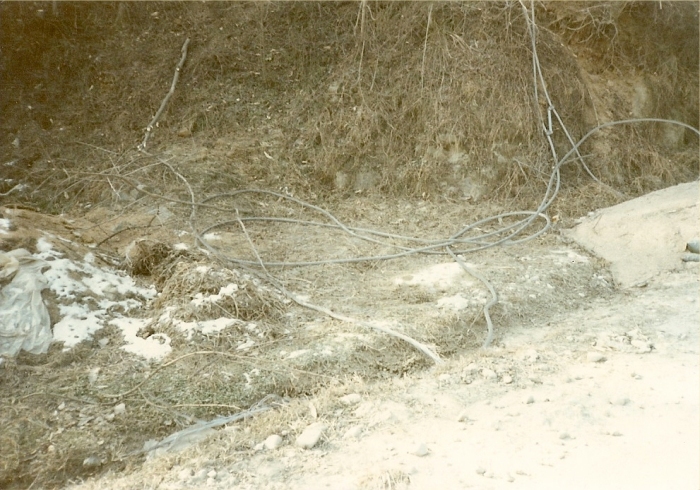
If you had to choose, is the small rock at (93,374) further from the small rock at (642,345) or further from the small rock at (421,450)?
the small rock at (642,345)

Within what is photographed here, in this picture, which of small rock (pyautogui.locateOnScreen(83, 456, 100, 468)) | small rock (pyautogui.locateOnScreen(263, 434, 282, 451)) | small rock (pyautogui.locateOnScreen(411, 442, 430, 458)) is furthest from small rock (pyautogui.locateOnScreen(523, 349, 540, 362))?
small rock (pyautogui.locateOnScreen(83, 456, 100, 468))

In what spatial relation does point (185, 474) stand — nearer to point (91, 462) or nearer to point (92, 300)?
point (91, 462)

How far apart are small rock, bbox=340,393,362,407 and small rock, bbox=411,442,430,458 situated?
0.63m

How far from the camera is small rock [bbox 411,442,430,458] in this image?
2885mm

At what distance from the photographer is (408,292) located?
5.10 meters

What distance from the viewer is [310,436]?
3.16 meters

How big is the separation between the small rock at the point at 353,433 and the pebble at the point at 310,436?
13cm

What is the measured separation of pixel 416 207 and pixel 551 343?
115 inches

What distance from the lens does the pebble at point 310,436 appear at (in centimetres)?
312

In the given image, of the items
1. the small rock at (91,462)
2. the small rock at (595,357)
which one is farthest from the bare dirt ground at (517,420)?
the small rock at (91,462)

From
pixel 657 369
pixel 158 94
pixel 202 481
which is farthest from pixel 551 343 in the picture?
pixel 158 94

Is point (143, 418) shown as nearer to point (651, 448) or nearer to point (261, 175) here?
point (651, 448)

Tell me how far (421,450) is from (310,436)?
581 millimetres

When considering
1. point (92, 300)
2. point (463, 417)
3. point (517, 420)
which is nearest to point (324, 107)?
point (92, 300)
